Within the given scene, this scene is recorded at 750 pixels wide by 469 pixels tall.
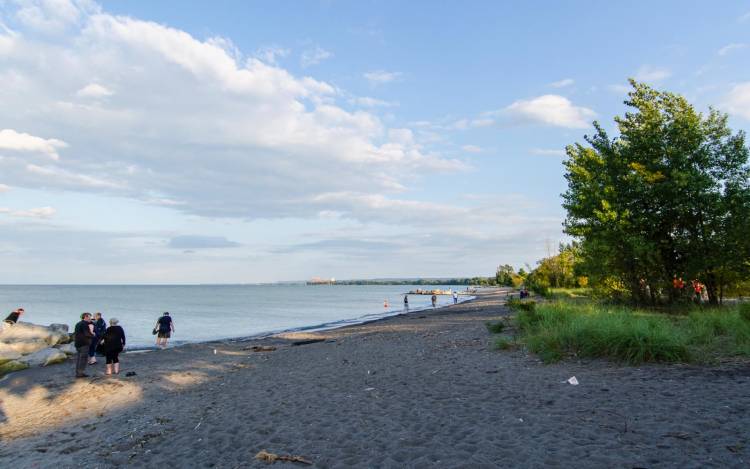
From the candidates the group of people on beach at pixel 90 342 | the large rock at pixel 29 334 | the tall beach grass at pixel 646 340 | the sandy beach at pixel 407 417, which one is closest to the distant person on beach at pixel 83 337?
the group of people on beach at pixel 90 342

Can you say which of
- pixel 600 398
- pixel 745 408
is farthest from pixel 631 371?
pixel 745 408

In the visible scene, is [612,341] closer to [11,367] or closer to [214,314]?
[11,367]

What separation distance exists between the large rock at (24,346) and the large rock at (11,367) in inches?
152

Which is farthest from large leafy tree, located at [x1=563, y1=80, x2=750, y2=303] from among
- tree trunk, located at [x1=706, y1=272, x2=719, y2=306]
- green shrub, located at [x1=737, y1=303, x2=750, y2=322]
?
green shrub, located at [x1=737, y1=303, x2=750, y2=322]

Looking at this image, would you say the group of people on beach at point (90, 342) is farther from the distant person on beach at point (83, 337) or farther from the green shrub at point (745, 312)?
the green shrub at point (745, 312)

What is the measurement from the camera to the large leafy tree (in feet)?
57.1

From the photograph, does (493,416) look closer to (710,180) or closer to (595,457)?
(595,457)

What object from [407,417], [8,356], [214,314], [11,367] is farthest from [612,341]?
[214,314]

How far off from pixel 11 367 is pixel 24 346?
592 centimetres

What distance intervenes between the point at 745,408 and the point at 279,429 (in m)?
6.53

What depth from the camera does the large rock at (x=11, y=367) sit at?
15870 mm

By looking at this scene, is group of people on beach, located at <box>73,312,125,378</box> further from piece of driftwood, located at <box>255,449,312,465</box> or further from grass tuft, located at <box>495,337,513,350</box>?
grass tuft, located at <box>495,337,513,350</box>

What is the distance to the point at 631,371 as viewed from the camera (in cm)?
867

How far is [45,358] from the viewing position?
17406mm
